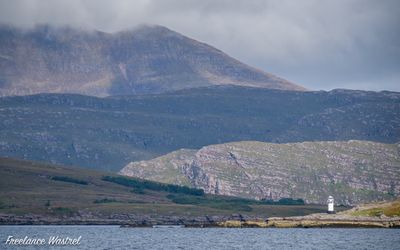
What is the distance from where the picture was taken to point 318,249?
152625 mm

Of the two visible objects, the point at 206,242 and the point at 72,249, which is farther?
the point at 206,242

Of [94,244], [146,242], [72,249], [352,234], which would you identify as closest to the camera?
[72,249]

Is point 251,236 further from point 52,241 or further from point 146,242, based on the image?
point 52,241

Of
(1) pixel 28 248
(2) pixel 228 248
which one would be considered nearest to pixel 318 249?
(2) pixel 228 248

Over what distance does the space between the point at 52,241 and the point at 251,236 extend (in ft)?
147

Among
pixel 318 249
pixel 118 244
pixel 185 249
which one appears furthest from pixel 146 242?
pixel 318 249

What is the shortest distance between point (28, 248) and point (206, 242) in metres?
34.9

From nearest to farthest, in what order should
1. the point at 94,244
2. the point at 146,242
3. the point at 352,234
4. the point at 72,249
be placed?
the point at 72,249, the point at 94,244, the point at 146,242, the point at 352,234

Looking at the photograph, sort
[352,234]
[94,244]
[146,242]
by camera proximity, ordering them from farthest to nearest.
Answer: [352,234]
[146,242]
[94,244]

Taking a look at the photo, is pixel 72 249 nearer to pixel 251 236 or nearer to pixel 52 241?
pixel 52 241

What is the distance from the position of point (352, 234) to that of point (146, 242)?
45.2 meters

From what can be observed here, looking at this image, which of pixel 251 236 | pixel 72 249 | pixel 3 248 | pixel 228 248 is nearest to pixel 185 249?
pixel 228 248

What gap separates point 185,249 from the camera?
155 m

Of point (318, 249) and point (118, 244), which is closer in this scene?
point (318, 249)
